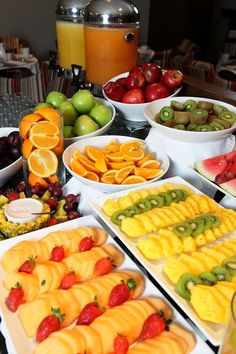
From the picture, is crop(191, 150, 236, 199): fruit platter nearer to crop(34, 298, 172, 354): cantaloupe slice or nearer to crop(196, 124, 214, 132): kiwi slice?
crop(196, 124, 214, 132): kiwi slice

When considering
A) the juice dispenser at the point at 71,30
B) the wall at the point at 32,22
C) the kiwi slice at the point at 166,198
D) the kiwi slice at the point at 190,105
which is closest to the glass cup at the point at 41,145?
the kiwi slice at the point at 166,198

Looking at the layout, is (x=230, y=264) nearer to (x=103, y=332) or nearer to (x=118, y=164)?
(x=103, y=332)

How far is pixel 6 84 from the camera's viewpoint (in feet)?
9.69

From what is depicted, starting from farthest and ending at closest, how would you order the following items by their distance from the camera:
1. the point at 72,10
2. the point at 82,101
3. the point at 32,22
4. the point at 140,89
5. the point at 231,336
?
the point at 32,22
the point at 72,10
the point at 140,89
the point at 82,101
the point at 231,336

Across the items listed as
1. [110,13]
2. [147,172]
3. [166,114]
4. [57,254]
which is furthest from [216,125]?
[110,13]

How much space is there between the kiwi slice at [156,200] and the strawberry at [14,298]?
35 centimetres

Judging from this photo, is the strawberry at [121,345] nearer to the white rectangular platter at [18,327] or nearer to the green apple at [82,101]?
the white rectangular platter at [18,327]

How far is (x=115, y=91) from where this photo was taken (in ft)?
4.39

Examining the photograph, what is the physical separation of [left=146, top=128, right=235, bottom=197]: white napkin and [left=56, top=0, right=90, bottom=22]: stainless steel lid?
A: 860mm

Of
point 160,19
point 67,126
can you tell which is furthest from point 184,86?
point 160,19

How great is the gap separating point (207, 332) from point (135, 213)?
12.0 inches

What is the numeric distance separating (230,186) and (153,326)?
1.32ft

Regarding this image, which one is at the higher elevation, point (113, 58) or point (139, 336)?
point (113, 58)

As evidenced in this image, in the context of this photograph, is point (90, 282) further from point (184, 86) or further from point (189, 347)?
point (184, 86)
